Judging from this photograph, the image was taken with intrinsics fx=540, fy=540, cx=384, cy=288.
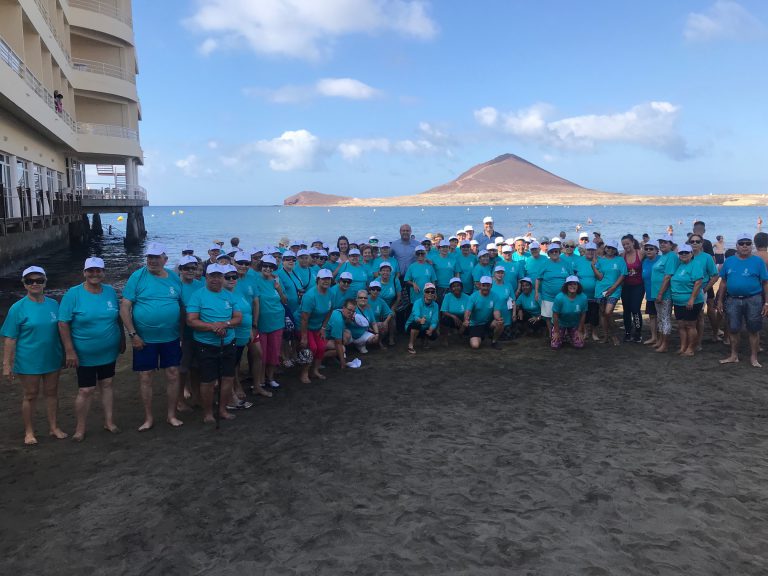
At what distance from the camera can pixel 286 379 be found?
8.22 metres

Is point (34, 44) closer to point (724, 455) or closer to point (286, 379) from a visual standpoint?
point (286, 379)

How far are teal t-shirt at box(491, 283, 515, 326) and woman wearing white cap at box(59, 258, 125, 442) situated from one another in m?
6.57

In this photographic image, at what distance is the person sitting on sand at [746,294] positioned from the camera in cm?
823

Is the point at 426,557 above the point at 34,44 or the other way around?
the other way around

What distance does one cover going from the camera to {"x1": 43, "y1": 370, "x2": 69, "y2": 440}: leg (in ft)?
19.3

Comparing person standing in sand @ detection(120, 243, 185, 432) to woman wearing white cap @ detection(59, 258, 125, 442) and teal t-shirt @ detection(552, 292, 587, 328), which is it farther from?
teal t-shirt @ detection(552, 292, 587, 328)

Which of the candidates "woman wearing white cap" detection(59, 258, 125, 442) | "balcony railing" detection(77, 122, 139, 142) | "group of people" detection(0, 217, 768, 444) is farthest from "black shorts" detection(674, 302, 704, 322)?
"balcony railing" detection(77, 122, 139, 142)

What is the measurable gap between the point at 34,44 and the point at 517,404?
89.9 feet

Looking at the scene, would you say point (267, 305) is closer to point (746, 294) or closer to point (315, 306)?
point (315, 306)

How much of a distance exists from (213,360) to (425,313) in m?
4.58

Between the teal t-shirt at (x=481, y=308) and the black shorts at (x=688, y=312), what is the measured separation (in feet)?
9.82

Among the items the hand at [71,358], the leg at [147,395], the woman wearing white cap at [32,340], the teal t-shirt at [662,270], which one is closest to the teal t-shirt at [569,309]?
the teal t-shirt at [662,270]

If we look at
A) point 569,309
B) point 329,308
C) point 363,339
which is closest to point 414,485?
point 329,308

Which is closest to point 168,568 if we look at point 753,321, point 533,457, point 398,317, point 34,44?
point 533,457
